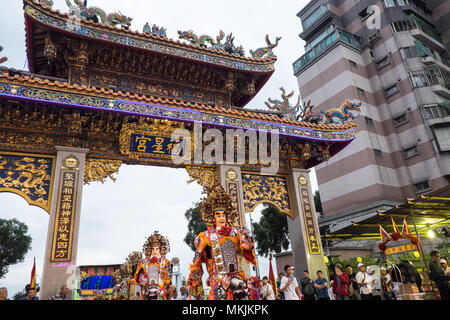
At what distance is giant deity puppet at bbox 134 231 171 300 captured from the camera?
20.6 ft

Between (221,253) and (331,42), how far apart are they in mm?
26316

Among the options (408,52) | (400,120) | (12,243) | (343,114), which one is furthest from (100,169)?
(12,243)

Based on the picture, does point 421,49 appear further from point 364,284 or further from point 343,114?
point 364,284

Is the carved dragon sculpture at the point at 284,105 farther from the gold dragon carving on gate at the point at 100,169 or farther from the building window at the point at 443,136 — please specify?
the building window at the point at 443,136

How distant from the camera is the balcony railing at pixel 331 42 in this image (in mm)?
26266

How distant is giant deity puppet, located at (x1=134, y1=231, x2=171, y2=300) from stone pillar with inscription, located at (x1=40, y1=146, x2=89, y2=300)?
70.6 inches

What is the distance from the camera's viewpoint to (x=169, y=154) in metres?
9.60

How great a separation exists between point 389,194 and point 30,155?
21712 millimetres

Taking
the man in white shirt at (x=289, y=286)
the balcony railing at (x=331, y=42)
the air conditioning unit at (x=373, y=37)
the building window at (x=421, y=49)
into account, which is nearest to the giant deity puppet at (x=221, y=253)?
the man in white shirt at (x=289, y=286)

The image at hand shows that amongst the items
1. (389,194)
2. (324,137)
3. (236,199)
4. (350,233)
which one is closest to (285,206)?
(236,199)

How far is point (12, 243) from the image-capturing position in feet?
103

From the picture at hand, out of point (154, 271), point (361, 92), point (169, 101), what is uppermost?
point (361, 92)

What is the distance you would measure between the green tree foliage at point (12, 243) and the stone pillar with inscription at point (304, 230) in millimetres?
32226

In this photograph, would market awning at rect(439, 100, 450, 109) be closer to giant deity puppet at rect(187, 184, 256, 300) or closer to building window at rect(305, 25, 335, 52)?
building window at rect(305, 25, 335, 52)
